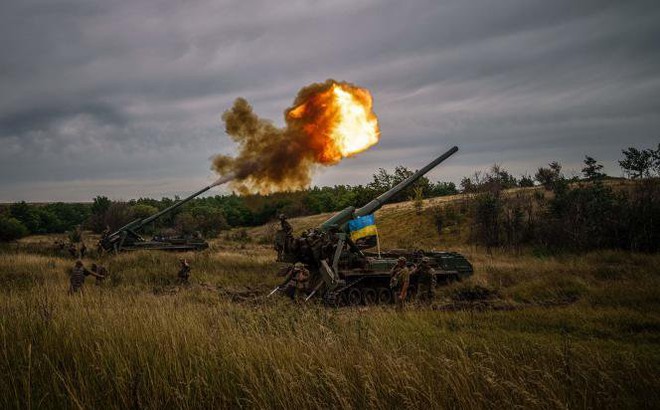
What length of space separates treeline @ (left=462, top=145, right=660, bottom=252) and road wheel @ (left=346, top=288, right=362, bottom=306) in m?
14.4

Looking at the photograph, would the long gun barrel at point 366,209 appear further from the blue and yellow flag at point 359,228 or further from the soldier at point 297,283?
the soldier at point 297,283

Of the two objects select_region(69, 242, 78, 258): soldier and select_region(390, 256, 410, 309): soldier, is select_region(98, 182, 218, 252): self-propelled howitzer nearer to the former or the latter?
select_region(69, 242, 78, 258): soldier

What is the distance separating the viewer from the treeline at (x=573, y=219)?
2123cm

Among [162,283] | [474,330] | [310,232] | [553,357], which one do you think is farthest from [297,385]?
[162,283]

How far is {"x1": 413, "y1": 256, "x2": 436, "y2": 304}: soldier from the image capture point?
12.2m

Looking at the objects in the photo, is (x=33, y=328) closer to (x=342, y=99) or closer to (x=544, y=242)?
(x=342, y=99)

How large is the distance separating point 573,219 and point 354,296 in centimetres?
1689

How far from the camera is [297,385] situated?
11.5 feet

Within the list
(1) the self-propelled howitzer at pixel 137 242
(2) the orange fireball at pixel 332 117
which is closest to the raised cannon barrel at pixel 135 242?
(1) the self-propelled howitzer at pixel 137 242

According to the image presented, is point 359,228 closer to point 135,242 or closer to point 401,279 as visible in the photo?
point 401,279

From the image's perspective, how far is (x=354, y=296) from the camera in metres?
12.9

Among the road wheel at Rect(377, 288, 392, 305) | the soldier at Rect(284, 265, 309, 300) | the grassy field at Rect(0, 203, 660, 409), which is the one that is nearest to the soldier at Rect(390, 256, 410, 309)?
the road wheel at Rect(377, 288, 392, 305)

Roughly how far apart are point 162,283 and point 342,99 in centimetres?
871

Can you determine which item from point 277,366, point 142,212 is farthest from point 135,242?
point 142,212
